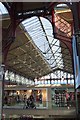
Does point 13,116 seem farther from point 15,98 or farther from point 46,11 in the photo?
point 46,11

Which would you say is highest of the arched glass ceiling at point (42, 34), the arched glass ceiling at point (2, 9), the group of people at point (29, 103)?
the arched glass ceiling at point (2, 9)

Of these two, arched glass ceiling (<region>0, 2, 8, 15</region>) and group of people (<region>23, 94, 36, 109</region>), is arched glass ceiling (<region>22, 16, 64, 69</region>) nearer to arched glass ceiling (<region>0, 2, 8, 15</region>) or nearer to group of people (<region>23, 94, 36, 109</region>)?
arched glass ceiling (<region>0, 2, 8, 15</region>)

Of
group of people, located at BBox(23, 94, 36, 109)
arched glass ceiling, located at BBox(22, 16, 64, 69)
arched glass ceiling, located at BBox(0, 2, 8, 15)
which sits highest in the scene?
arched glass ceiling, located at BBox(0, 2, 8, 15)

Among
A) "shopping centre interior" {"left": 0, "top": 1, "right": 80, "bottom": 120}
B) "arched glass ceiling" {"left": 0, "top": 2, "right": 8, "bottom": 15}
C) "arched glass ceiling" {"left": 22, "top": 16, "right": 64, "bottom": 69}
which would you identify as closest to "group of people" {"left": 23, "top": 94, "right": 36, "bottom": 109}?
"shopping centre interior" {"left": 0, "top": 1, "right": 80, "bottom": 120}

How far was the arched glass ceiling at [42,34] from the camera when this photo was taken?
2695 cm

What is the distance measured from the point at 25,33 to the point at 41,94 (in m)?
7.22

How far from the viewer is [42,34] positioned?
32094 mm

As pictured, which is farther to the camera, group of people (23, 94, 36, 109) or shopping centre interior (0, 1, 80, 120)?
group of people (23, 94, 36, 109)

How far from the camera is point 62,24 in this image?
85.1 ft

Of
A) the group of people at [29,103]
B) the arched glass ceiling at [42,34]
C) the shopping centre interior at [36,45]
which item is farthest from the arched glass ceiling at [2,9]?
the group of people at [29,103]

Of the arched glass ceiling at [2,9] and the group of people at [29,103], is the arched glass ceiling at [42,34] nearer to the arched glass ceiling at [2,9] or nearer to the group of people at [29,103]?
the arched glass ceiling at [2,9]

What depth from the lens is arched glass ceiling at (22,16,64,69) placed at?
2695 centimetres

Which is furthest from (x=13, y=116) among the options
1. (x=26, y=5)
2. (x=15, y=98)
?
(x=26, y=5)

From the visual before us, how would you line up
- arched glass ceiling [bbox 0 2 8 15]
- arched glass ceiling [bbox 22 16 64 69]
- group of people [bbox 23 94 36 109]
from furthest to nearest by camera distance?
group of people [bbox 23 94 36 109] < arched glass ceiling [bbox 22 16 64 69] < arched glass ceiling [bbox 0 2 8 15]
